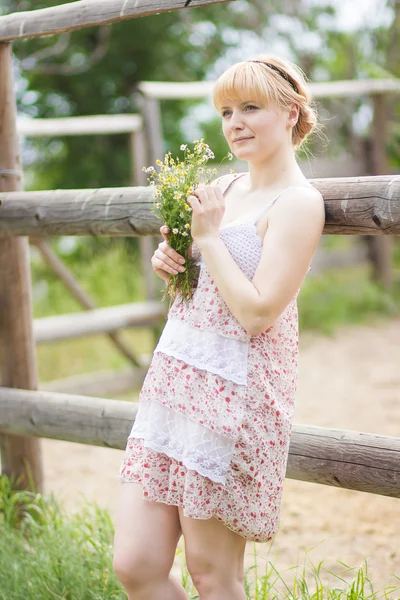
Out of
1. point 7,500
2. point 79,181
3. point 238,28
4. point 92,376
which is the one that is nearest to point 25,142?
point 79,181

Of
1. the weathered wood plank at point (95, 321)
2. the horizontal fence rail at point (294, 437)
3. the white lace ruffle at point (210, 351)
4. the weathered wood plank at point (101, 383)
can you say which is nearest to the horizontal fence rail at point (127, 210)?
the white lace ruffle at point (210, 351)

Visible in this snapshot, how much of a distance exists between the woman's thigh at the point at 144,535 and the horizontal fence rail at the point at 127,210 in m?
0.85

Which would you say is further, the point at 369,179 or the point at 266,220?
the point at 369,179

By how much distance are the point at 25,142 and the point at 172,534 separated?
7.52m

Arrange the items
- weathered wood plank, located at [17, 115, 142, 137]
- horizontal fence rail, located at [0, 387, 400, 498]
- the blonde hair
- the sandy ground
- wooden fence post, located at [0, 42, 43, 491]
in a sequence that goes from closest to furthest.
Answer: the blonde hair
horizontal fence rail, located at [0, 387, 400, 498]
wooden fence post, located at [0, 42, 43, 491]
the sandy ground
weathered wood plank, located at [17, 115, 142, 137]

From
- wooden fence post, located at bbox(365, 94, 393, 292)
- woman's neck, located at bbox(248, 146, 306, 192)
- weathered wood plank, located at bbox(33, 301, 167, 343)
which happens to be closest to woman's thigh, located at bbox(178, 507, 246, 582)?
woman's neck, located at bbox(248, 146, 306, 192)

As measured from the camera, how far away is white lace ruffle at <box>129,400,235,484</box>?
1800mm

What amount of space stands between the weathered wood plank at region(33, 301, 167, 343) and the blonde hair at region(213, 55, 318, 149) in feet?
11.0

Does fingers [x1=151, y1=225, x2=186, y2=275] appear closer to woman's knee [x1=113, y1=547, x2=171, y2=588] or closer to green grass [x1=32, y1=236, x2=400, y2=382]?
woman's knee [x1=113, y1=547, x2=171, y2=588]

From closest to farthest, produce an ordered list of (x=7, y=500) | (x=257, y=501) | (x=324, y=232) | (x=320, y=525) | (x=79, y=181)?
(x=257, y=501)
(x=324, y=232)
(x=7, y=500)
(x=320, y=525)
(x=79, y=181)

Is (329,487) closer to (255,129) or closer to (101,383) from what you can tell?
(101,383)

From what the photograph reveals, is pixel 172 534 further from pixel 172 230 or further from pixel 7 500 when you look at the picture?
pixel 7 500

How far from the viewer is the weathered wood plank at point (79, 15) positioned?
2.32 m

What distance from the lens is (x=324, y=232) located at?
83.6 inches
